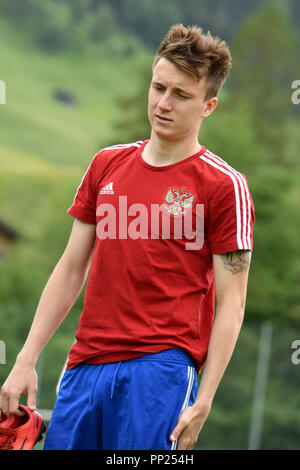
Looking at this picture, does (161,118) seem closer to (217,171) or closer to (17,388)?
(217,171)

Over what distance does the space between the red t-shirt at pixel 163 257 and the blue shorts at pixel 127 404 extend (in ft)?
0.14

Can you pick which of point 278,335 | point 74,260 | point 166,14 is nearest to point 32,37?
point 166,14

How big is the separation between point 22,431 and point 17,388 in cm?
14

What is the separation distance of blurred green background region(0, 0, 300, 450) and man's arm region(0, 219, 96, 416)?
8214mm

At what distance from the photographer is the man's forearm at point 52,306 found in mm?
2449

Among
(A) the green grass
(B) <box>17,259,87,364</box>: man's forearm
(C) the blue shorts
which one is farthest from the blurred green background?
(C) the blue shorts

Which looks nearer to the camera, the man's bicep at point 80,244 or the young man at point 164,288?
the young man at point 164,288

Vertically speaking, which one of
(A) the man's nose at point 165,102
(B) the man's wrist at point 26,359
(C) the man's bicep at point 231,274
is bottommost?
Answer: (B) the man's wrist at point 26,359

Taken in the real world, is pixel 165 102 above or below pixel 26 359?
above

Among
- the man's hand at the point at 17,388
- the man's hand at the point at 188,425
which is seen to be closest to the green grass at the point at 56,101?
the man's hand at the point at 17,388

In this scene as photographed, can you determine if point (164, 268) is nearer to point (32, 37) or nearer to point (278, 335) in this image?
point (278, 335)

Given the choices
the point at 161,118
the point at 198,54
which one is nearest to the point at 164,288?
the point at 161,118

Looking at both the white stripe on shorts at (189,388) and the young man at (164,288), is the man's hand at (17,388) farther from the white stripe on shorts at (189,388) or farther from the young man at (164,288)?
the white stripe on shorts at (189,388)

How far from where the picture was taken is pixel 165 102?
2.33m
